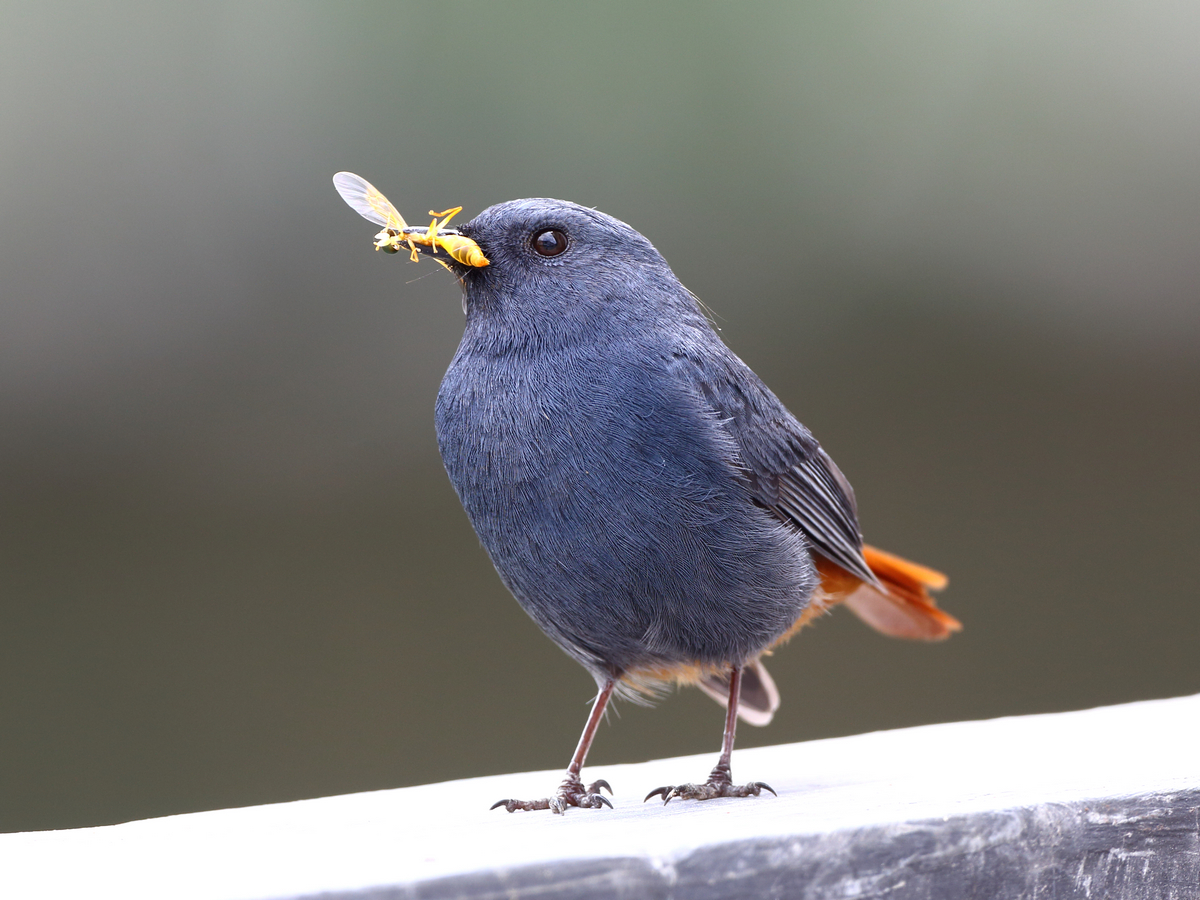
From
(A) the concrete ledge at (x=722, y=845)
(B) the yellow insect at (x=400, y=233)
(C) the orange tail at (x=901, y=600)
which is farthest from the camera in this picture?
(C) the orange tail at (x=901, y=600)

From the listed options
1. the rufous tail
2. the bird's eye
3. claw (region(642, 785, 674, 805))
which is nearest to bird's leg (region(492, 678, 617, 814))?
claw (region(642, 785, 674, 805))

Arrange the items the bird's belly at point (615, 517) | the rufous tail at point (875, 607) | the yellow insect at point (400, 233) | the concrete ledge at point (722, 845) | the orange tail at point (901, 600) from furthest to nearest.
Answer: the orange tail at point (901, 600), the rufous tail at point (875, 607), the yellow insect at point (400, 233), the bird's belly at point (615, 517), the concrete ledge at point (722, 845)

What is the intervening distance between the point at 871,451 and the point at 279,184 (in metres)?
3.14

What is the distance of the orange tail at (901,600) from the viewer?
12.7 ft

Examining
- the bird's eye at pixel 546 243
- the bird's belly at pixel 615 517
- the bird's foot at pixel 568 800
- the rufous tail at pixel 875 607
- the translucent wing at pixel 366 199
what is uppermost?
the translucent wing at pixel 366 199

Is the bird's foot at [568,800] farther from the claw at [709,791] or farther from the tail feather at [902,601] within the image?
the tail feather at [902,601]

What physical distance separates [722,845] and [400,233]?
1.76 m

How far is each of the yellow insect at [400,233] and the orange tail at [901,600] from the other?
5.26 ft

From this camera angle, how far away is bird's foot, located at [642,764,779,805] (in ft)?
9.80

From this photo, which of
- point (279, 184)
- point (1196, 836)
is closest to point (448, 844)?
point (1196, 836)

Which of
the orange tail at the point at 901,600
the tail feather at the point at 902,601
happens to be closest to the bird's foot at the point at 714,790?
the orange tail at the point at 901,600

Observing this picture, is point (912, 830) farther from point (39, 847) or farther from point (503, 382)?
point (39, 847)

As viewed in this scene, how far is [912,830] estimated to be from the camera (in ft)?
7.21

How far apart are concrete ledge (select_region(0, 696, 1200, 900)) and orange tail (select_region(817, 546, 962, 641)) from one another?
778 millimetres
